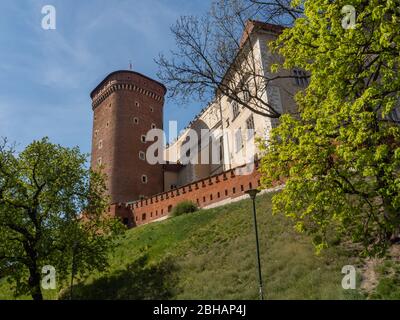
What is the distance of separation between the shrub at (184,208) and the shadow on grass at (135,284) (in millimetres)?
8751

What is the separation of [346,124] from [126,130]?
36925 millimetres

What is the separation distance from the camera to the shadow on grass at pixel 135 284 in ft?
58.9

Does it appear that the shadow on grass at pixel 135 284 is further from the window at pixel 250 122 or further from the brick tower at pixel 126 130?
the brick tower at pixel 126 130

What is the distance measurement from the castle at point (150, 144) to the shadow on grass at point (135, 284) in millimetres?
10550

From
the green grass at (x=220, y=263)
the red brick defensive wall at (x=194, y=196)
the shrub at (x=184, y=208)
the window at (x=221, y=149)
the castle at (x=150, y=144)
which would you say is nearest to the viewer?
the green grass at (x=220, y=263)

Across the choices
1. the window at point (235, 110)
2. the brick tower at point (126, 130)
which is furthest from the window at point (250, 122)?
the brick tower at point (126, 130)

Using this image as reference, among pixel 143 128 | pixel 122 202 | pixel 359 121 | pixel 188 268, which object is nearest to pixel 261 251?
pixel 188 268

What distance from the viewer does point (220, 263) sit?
719 inches

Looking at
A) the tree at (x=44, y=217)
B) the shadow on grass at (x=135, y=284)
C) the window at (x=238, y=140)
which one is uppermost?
the window at (x=238, y=140)

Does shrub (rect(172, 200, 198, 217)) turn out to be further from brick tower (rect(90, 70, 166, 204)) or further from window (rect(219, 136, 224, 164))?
window (rect(219, 136, 224, 164))

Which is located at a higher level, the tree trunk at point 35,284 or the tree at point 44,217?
the tree at point 44,217

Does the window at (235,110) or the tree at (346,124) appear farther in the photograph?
the window at (235,110)

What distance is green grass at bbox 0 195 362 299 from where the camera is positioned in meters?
A: 14.0

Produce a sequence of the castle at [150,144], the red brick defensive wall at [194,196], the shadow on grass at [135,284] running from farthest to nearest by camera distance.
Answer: the castle at [150,144] < the red brick defensive wall at [194,196] < the shadow on grass at [135,284]
